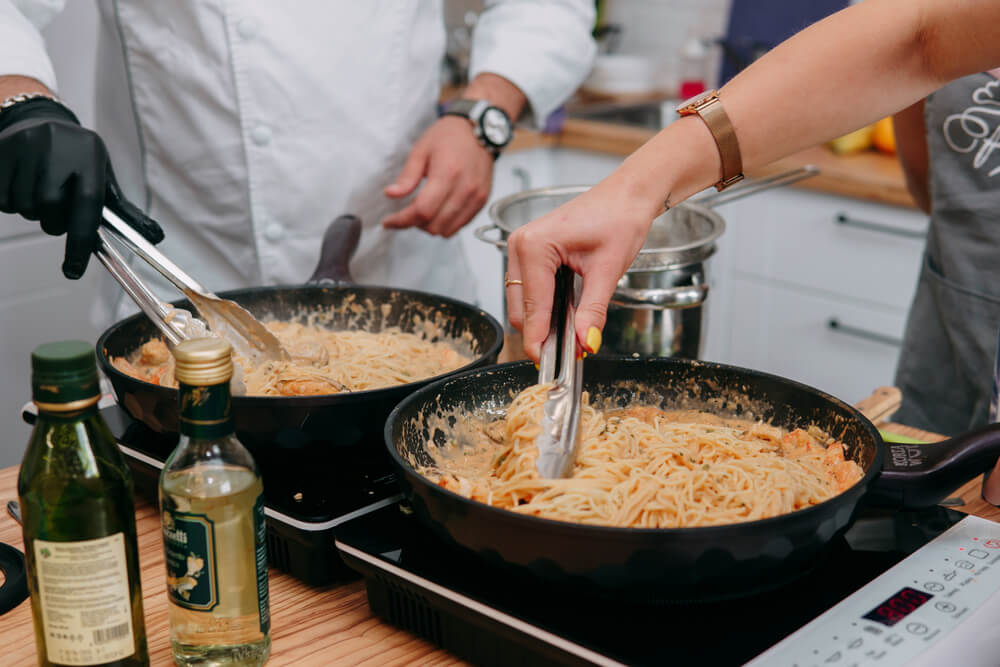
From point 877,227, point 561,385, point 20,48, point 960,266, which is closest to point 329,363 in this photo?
point 561,385

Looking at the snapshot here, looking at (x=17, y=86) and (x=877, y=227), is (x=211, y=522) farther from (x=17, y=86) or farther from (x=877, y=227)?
(x=877, y=227)

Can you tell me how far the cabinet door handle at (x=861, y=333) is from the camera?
8.01 ft

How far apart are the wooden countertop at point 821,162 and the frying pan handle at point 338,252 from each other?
0.68 metres

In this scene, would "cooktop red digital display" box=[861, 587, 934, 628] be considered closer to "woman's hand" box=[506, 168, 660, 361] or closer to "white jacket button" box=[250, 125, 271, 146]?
"woman's hand" box=[506, 168, 660, 361]

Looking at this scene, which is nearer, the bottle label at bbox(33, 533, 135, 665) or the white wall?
the bottle label at bbox(33, 533, 135, 665)

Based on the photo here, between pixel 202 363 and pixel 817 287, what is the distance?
2216 mm

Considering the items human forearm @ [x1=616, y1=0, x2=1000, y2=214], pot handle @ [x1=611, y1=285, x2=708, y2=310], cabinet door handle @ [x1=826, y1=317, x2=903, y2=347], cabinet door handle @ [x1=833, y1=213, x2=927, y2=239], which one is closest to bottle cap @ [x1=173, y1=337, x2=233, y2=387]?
human forearm @ [x1=616, y1=0, x2=1000, y2=214]

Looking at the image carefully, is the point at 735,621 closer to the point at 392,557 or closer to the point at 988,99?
the point at 392,557

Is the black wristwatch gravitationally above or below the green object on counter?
above

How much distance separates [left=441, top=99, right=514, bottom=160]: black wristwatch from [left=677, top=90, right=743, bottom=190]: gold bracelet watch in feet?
2.35

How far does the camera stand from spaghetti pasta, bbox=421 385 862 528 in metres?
0.79

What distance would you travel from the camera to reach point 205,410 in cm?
65

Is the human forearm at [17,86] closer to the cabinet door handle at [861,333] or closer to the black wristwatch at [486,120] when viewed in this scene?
the black wristwatch at [486,120]

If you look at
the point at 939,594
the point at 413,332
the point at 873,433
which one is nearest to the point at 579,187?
the point at 413,332
